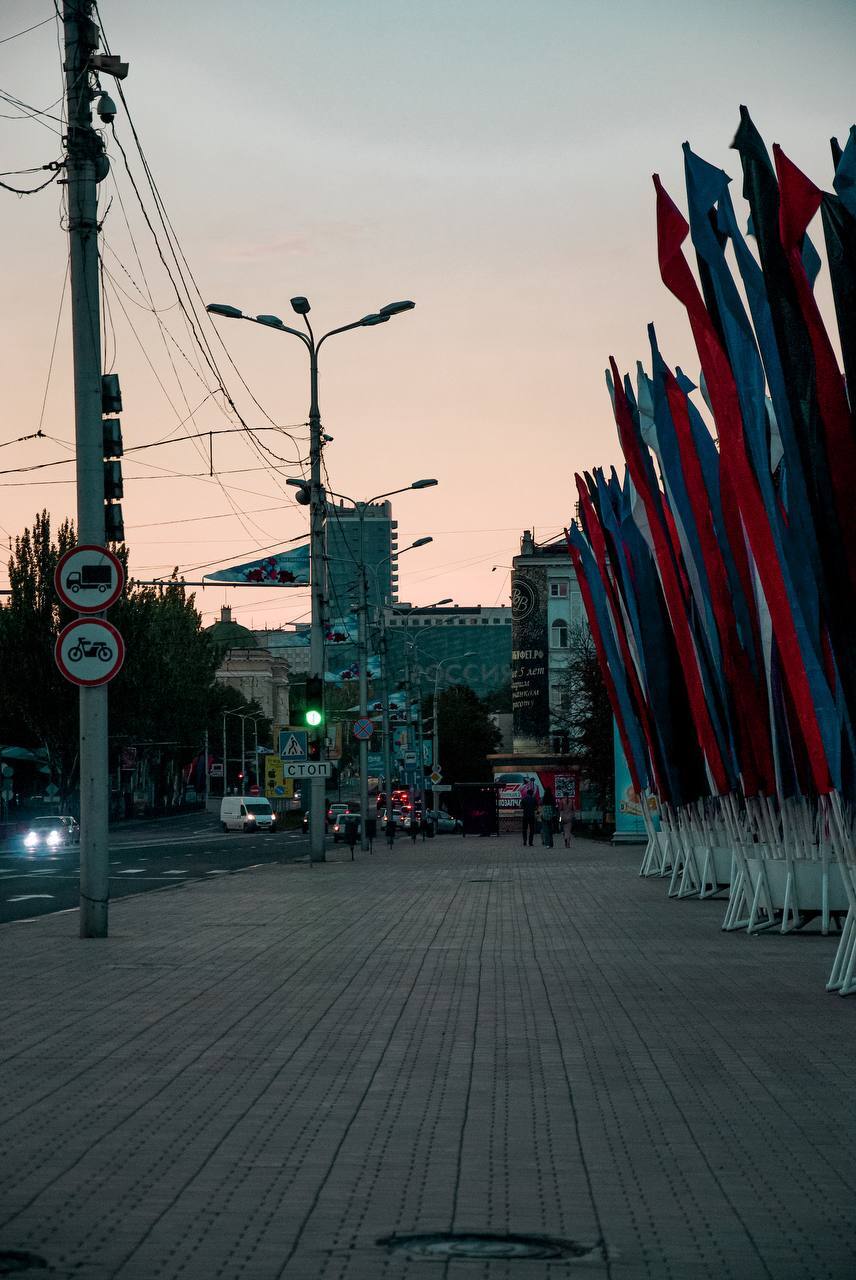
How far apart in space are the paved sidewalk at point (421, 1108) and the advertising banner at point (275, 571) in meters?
20.7

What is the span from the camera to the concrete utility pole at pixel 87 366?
53.4ft

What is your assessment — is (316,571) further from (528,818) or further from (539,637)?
(539,637)

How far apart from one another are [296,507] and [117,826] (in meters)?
51.1

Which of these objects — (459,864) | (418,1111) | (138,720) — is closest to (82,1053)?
(418,1111)

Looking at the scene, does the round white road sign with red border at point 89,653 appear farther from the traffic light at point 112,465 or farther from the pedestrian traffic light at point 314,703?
the pedestrian traffic light at point 314,703

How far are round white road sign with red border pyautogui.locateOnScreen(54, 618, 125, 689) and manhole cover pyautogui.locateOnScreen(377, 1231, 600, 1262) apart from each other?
10896 millimetres

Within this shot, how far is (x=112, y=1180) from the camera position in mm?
6254

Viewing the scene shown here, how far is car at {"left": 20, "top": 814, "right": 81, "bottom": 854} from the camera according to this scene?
55.8m

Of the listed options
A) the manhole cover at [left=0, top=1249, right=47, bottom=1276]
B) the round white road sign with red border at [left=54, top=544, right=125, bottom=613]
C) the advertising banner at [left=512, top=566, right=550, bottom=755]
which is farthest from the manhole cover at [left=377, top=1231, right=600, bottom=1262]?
the advertising banner at [left=512, top=566, right=550, bottom=755]

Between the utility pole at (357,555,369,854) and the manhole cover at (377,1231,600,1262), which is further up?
the utility pole at (357,555,369,854)

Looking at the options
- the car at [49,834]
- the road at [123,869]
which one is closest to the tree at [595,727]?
the road at [123,869]

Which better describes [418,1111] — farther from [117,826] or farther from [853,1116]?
[117,826]

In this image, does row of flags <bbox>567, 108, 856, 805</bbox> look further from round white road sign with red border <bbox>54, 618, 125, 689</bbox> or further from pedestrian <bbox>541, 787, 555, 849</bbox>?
pedestrian <bbox>541, 787, 555, 849</bbox>

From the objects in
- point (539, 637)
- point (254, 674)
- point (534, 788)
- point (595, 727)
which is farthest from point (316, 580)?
point (254, 674)
